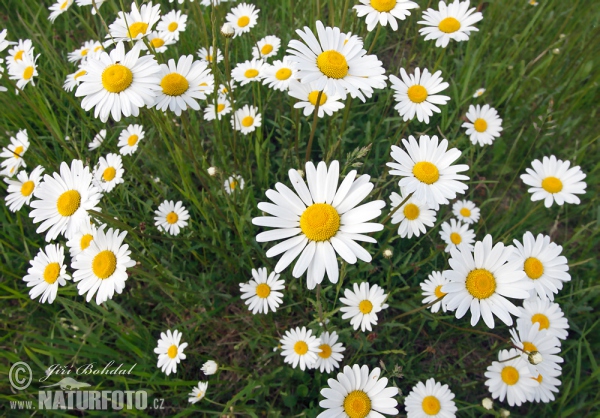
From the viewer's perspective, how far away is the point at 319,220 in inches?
68.2

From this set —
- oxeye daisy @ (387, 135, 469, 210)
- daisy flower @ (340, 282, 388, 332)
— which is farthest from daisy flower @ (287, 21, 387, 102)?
daisy flower @ (340, 282, 388, 332)

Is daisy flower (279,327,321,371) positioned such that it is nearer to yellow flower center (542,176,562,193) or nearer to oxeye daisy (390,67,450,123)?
oxeye daisy (390,67,450,123)

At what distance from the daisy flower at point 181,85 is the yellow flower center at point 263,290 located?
50.3 inches

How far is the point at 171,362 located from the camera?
254 cm

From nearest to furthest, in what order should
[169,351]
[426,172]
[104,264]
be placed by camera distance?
[426,172]
[104,264]
[169,351]

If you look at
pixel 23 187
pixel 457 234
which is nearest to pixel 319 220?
pixel 457 234

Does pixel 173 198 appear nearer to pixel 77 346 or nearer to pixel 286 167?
pixel 286 167

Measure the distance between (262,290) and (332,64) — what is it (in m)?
1.55

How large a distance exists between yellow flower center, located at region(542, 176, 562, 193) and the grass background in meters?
0.17

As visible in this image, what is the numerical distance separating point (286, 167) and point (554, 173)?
200 centimetres

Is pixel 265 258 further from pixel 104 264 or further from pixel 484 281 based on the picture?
pixel 484 281

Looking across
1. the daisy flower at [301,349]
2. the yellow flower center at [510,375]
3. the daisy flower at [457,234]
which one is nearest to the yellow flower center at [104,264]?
the daisy flower at [301,349]

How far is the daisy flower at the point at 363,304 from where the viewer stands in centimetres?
252

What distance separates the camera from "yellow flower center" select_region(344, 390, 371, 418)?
6.73 ft
